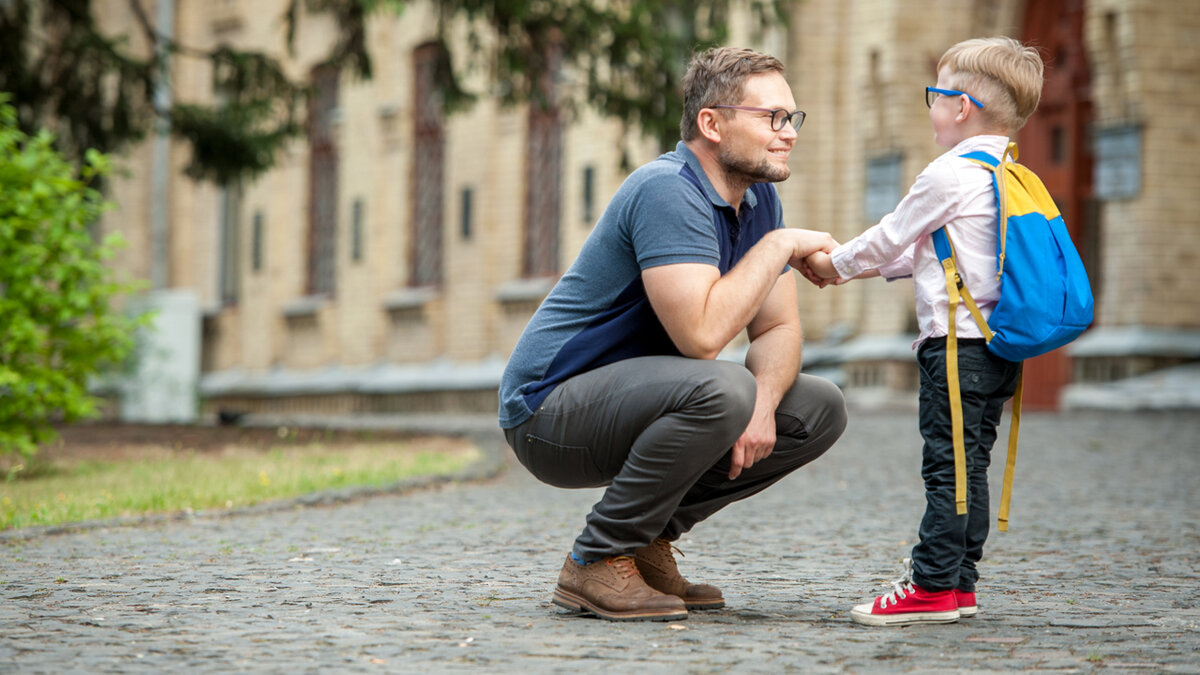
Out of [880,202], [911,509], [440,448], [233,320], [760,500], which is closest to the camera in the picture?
[911,509]

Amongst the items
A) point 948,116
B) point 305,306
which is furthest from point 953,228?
point 305,306

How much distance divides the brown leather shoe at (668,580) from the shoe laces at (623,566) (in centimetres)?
15

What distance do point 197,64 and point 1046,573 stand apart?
90.4 feet

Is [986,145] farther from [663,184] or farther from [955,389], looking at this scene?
[663,184]

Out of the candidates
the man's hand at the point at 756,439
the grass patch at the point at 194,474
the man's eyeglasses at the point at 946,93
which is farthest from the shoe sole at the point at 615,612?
the grass patch at the point at 194,474

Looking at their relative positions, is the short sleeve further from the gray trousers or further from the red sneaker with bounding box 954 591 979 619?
the red sneaker with bounding box 954 591 979 619

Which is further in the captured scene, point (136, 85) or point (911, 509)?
point (136, 85)

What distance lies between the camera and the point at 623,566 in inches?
183

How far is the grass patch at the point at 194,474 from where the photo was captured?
8055mm

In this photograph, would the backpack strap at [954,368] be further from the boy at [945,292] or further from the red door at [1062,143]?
the red door at [1062,143]

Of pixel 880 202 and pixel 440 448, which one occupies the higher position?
pixel 880 202

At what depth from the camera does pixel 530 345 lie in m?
4.88

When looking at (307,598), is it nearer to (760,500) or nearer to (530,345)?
(530,345)

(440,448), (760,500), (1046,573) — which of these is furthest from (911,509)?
(440,448)
